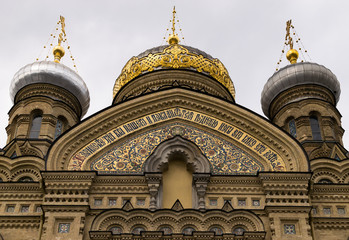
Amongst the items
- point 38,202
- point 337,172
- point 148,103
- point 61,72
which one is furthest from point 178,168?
point 61,72

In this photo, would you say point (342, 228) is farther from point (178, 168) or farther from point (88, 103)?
point (88, 103)

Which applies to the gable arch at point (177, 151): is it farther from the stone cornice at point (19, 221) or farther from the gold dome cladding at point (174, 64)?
the gold dome cladding at point (174, 64)

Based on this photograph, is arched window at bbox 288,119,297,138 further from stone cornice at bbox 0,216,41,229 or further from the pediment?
stone cornice at bbox 0,216,41,229

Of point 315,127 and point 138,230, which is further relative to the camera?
point 315,127

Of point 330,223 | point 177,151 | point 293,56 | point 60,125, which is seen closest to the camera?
point 330,223

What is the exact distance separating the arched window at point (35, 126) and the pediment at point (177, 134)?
7.64ft

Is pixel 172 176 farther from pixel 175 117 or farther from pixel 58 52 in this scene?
pixel 58 52

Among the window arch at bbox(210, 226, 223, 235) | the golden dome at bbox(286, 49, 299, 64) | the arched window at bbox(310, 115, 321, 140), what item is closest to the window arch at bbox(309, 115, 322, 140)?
the arched window at bbox(310, 115, 321, 140)

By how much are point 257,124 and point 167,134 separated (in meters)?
1.71

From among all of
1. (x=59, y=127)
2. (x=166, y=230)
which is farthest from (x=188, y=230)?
(x=59, y=127)

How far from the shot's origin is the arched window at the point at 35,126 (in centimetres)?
1345

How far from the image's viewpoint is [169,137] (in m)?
11.5

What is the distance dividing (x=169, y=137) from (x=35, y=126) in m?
Answer: 3.75

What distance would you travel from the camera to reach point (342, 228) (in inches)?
406
